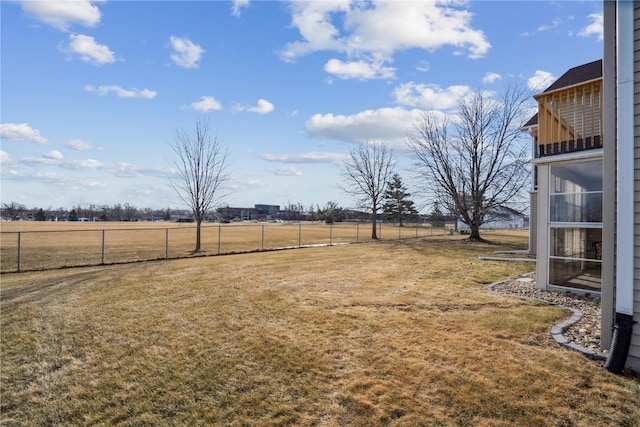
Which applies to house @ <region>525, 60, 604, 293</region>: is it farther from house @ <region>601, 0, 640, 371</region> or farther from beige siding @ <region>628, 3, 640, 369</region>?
beige siding @ <region>628, 3, 640, 369</region>

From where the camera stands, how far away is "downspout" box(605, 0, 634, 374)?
358cm

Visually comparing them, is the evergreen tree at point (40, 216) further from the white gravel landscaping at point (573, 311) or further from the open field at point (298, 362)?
the white gravel landscaping at point (573, 311)

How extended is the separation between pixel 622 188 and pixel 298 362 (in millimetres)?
4182

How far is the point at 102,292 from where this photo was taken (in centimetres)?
746

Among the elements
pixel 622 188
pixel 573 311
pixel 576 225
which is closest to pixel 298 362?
pixel 622 188

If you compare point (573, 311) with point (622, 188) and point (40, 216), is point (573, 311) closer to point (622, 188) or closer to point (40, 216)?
point (622, 188)

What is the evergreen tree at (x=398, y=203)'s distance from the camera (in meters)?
51.6

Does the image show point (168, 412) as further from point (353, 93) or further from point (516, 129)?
point (516, 129)

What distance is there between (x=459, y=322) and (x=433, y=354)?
1.34 metres

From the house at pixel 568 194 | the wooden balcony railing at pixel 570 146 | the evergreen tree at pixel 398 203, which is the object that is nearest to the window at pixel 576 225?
the house at pixel 568 194

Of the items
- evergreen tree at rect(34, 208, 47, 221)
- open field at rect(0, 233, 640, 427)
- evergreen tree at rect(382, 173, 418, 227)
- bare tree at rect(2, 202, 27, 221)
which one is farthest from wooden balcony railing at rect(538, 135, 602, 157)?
evergreen tree at rect(34, 208, 47, 221)

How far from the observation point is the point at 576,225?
6.61 m

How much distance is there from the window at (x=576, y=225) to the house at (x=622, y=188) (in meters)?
2.78

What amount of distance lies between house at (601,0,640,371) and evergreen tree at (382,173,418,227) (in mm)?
47021
